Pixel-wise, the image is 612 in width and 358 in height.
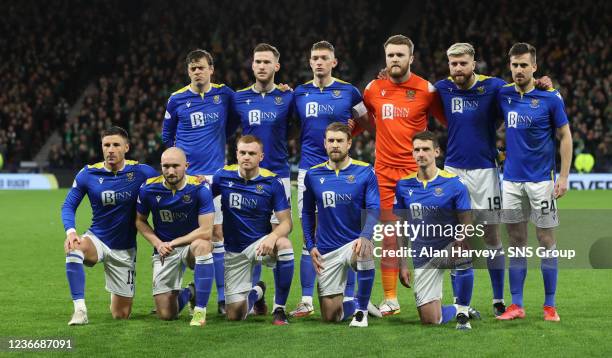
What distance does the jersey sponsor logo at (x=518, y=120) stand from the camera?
23.3ft

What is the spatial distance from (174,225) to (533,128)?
2907mm

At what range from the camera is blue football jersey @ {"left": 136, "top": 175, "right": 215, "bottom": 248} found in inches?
285

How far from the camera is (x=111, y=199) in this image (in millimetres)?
7418

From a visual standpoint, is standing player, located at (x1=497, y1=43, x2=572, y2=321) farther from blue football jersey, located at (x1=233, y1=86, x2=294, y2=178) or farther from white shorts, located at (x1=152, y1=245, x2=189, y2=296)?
white shorts, located at (x1=152, y1=245, x2=189, y2=296)

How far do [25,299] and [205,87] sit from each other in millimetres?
2508

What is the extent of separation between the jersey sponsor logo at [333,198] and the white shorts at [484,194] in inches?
40.2

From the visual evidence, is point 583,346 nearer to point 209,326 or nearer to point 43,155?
point 209,326

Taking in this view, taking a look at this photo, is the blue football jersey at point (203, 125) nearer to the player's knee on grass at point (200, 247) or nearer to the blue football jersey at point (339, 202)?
the player's knee on grass at point (200, 247)

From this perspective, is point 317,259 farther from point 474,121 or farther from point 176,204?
point 474,121

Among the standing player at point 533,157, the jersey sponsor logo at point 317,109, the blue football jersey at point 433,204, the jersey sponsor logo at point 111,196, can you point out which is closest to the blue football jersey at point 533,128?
the standing player at point 533,157

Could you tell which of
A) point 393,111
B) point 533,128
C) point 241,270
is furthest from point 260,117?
point 533,128

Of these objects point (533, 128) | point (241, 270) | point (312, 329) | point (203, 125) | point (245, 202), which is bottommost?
point (312, 329)

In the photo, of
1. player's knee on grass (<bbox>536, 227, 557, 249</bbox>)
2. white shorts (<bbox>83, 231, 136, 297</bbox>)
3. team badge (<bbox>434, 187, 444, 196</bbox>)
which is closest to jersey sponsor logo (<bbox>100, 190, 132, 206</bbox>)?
white shorts (<bbox>83, 231, 136, 297</bbox>)

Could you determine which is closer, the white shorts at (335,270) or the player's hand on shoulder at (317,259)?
the player's hand on shoulder at (317,259)
